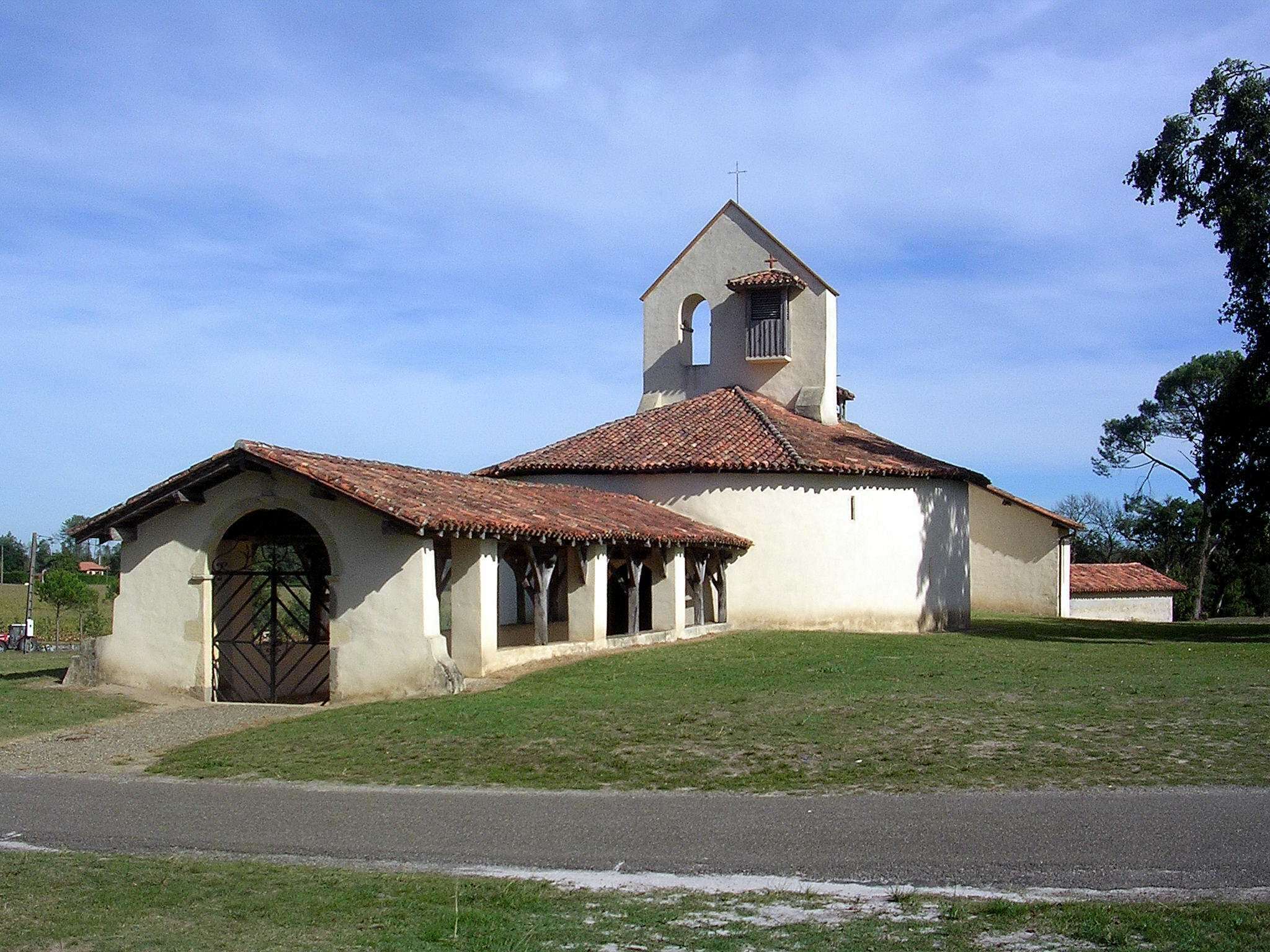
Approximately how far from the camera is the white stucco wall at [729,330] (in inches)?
1364

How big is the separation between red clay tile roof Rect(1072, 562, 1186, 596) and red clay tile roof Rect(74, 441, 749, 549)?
90.2ft

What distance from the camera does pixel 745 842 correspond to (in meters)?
9.48

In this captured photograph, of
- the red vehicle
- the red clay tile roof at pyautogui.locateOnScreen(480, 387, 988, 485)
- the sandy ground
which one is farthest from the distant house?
the red vehicle

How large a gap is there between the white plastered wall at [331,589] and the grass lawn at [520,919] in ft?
32.1

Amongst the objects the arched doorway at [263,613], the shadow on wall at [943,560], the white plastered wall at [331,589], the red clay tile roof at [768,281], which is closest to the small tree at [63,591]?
the red clay tile roof at [768,281]

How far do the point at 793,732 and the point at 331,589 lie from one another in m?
7.58

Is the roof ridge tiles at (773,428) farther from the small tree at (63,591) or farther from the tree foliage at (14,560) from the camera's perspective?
the tree foliage at (14,560)

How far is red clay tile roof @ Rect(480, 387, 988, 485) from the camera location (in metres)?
29.5

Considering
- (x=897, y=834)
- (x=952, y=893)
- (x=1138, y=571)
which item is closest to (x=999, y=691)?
(x=897, y=834)

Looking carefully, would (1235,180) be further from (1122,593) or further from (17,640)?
(17,640)

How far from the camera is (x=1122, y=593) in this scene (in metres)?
49.1

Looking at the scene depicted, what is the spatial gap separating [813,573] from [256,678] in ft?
42.2

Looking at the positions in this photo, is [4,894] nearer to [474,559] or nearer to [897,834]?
[897,834]

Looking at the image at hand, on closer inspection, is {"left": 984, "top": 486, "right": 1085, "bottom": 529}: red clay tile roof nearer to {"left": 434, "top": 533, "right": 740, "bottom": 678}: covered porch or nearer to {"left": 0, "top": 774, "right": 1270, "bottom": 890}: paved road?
{"left": 434, "top": 533, "right": 740, "bottom": 678}: covered porch
